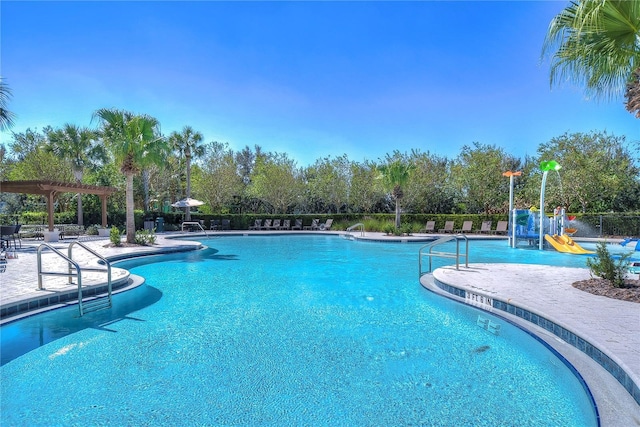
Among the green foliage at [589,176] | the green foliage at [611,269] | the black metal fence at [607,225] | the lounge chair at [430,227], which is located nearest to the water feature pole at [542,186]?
the lounge chair at [430,227]

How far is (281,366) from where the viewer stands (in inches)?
161

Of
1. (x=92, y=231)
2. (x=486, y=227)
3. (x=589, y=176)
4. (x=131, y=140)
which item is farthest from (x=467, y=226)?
(x=92, y=231)

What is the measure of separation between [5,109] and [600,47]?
15730 mm

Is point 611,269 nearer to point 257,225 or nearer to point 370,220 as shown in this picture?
point 370,220

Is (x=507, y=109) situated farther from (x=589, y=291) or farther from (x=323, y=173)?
(x=589, y=291)

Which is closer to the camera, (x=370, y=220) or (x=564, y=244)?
(x=564, y=244)

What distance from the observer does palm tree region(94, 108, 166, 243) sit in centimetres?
1381

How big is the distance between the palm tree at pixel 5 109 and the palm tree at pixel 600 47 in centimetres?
1484

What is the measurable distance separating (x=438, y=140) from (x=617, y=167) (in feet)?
41.0

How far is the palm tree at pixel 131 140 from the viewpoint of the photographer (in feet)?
45.3

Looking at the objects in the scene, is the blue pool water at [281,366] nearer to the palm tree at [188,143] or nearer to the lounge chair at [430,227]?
the lounge chair at [430,227]

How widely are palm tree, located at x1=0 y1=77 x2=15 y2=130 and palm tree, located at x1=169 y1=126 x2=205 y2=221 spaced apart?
15.3 meters

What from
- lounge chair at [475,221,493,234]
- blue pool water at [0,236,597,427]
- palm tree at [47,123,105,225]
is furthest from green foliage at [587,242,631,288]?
palm tree at [47,123,105,225]

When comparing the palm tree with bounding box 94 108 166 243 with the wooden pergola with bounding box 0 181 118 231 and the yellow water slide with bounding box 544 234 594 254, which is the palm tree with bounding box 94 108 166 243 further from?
the yellow water slide with bounding box 544 234 594 254
